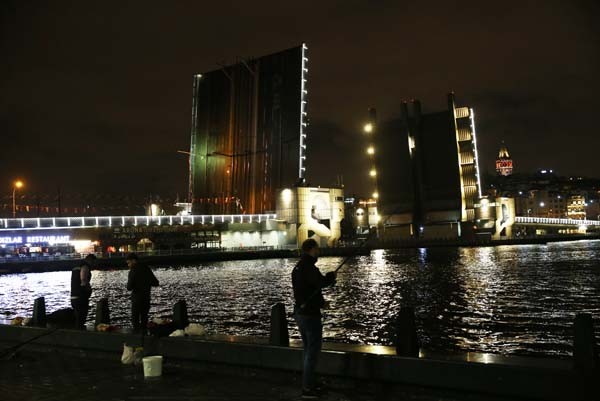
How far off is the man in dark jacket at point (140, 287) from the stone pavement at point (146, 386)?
40.8 inches

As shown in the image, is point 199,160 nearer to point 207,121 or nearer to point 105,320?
point 207,121

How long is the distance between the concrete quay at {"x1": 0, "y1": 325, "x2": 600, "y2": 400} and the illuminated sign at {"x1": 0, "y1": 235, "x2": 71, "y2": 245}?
235ft

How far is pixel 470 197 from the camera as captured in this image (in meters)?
102

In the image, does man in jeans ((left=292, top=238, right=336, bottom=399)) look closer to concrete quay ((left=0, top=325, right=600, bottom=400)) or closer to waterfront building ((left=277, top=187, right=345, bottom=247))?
concrete quay ((left=0, top=325, right=600, bottom=400))

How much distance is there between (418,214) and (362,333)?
3611 inches

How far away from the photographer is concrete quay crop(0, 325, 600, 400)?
22.0ft

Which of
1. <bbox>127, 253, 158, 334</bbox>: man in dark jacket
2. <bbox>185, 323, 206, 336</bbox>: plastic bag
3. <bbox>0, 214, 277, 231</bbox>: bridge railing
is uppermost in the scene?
<bbox>0, 214, 277, 231</bbox>: bridge railing

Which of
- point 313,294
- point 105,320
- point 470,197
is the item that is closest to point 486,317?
point 105,320

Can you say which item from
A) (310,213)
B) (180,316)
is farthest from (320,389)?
(310,213)

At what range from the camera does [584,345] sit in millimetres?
6547

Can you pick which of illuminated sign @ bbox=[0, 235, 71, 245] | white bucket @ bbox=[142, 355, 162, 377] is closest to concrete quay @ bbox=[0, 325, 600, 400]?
white bucket @ bbox=[142, 355, 162, 377]

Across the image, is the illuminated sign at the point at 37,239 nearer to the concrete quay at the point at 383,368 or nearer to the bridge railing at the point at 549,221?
the concrete quay at the point at 383,368

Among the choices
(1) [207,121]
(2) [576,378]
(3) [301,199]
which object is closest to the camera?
(2) [576,378]

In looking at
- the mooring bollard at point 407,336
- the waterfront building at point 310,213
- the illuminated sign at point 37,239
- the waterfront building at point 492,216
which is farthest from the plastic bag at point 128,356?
the waterfront building at point 492,216
